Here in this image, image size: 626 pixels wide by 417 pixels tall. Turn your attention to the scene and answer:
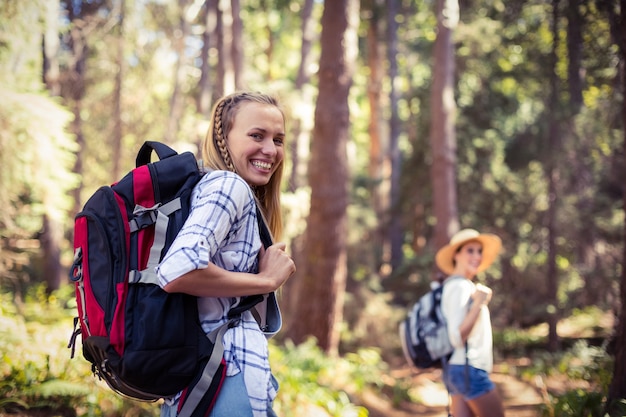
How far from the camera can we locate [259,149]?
2537 millimetres

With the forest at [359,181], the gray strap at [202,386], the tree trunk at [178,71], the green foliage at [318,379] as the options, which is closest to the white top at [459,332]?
the forest at [359,181]

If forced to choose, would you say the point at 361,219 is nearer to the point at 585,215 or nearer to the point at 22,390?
the point at 585,215

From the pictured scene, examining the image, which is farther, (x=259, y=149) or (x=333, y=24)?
(x=333, y=24)

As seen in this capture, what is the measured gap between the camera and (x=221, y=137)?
2592 mm

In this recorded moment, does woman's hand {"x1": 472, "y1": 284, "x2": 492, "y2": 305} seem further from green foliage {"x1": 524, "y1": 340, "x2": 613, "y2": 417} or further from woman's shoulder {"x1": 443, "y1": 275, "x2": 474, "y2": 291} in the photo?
green foliage {"x1": 524, "y1": 340, "x2": 613, "y2": 417}

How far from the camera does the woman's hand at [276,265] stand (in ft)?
7.67

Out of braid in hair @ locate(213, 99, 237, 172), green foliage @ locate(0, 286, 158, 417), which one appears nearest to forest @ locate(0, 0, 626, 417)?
green foliage @ locate(0, 286, 158, 417)

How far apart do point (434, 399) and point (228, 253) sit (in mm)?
9773

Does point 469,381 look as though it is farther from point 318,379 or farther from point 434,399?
point 434,399

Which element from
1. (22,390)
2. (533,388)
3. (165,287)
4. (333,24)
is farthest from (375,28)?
(165,287)

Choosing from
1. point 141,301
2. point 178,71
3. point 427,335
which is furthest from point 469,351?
point 178,71

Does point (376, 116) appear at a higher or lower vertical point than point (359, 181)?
higher

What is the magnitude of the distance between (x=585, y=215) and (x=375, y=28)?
14850mm

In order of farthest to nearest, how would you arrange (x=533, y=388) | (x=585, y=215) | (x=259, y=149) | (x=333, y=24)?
(x=585, y=215) → (x=533, y=388) → (x=333, y=24) → (x=259, y=149)
